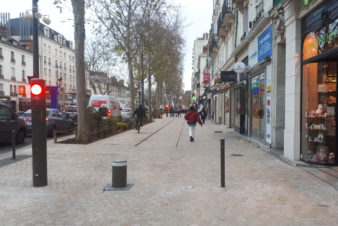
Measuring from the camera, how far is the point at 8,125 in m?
12.6

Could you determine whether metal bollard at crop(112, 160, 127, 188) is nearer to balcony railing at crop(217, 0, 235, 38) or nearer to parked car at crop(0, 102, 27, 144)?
parked car at crop(0, 102, 27, 144)

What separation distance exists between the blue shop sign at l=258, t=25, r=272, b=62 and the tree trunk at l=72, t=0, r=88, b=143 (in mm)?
7260

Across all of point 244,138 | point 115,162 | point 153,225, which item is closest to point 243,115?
point 244,138

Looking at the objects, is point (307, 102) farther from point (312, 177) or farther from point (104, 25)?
point (104, 25)

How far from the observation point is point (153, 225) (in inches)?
171

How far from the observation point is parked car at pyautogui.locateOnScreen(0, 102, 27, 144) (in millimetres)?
12321

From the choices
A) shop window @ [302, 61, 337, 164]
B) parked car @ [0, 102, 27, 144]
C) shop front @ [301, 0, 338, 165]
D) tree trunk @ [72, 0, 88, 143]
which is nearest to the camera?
shop front @ [301, 0, 338, 165]

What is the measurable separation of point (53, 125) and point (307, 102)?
12.9m

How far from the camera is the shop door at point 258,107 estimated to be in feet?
41.6

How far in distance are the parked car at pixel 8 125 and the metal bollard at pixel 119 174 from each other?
315 inches

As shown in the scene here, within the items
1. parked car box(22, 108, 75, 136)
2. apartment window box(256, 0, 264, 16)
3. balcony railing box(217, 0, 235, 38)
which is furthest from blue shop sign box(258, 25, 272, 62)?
parked car box(22, 108, 75, 136)

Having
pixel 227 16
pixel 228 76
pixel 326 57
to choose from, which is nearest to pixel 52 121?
pixel 228 76

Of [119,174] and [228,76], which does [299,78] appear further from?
[228,76]

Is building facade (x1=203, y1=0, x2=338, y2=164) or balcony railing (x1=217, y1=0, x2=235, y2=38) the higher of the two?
balcony railing (x1=217, y1=0, x2=235, y2=38)
